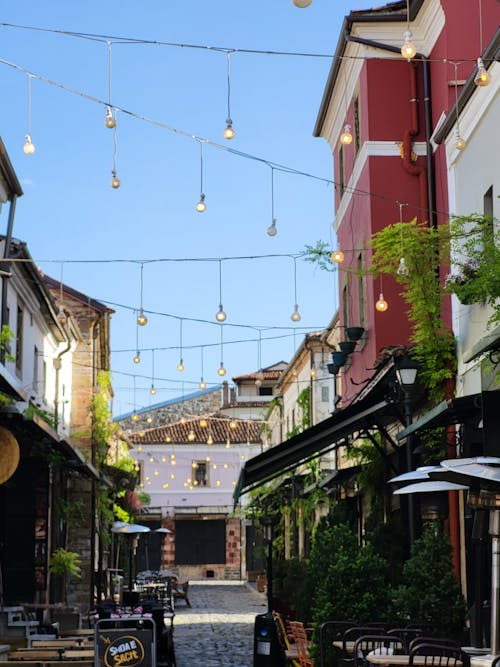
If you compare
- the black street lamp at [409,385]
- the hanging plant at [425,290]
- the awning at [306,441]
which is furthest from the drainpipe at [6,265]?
the black street lamp at [409,385]

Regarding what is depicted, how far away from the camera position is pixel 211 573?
60.7 meters

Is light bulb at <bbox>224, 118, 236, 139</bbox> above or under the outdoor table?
above

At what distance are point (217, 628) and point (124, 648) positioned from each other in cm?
1580

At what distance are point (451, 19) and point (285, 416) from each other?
3006 centimetres

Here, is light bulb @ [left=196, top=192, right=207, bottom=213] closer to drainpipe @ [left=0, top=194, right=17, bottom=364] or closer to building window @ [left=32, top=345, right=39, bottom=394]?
drainpipe @ [left=0, top=194, right=17, bottom=364]

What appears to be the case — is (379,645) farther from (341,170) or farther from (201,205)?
(341,170)

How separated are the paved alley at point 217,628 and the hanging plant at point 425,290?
6.03m

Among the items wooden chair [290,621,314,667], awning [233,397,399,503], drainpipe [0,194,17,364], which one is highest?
drainpipe [0,194,17,364]

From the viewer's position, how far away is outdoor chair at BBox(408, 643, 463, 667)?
9.07 metres

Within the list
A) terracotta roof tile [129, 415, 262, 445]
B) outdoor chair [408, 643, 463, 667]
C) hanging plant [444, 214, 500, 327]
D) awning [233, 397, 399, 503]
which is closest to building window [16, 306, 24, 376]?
awning [233, 397, 399, 503]

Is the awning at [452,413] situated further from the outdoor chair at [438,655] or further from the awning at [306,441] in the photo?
the outdoor chair at [438,655]

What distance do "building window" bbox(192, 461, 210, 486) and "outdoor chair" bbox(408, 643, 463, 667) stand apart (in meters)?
54.9

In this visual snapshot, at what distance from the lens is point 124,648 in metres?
11.6

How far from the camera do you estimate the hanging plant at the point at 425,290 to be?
15008 millimetres
